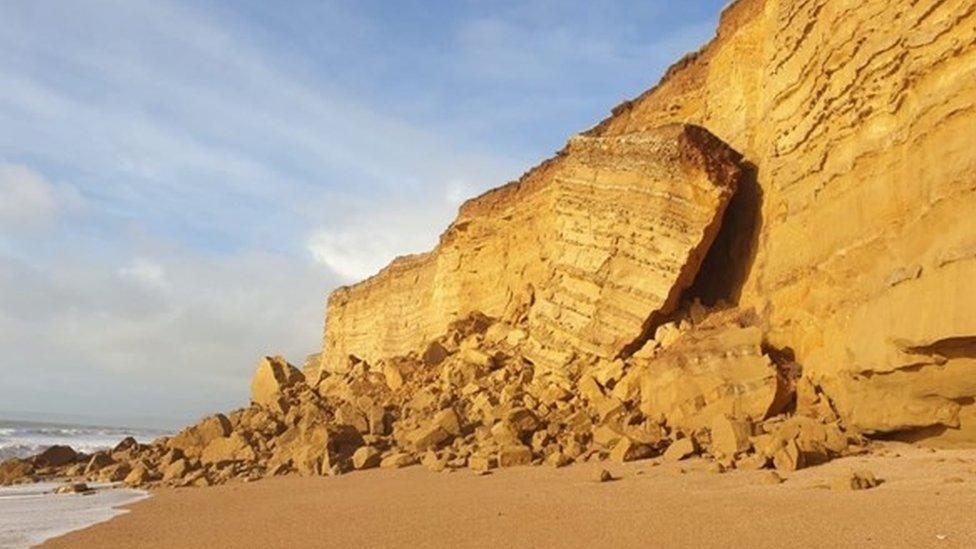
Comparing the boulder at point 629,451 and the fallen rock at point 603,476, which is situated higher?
the boulder at point 629,451

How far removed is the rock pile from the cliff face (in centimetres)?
52

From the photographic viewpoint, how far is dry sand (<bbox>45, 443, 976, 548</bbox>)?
196 inches

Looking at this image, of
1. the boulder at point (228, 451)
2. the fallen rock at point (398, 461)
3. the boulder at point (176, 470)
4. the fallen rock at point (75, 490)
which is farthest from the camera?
the boulder at point (228, 451)

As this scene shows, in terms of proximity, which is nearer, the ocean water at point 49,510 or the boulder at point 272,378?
the ocean water at point 49,510

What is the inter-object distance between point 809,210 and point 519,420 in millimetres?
4532

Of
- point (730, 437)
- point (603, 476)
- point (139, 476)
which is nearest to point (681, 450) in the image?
point (730, 437)

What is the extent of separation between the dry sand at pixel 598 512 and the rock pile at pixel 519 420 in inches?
21.1

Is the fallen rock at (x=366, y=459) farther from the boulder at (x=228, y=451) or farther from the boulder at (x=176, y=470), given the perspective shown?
the boulder at (x=176, y=470)

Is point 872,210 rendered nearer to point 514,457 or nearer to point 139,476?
point 514,457

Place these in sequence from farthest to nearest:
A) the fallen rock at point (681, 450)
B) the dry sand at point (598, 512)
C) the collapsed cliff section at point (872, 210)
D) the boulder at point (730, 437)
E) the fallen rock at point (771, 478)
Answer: the fallen rock at point (681, 450)
the boulder at point (730, 437)
the collapsed cliff section at point (872, 210)
the fallen rock at point (771, 478)
the dry sand at point (598, 512)

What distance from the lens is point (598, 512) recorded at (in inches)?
247

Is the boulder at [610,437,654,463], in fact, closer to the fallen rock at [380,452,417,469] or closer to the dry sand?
the dry sand

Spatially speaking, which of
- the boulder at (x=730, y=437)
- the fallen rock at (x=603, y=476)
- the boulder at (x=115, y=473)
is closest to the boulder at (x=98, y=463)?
the boulder at (x=115, y=473)

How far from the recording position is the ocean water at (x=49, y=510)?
7732 mm
